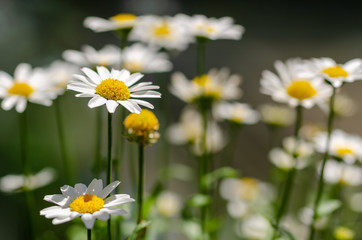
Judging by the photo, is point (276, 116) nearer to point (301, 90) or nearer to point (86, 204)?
point (301, 90)

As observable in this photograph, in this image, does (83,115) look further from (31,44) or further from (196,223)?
(196,223)

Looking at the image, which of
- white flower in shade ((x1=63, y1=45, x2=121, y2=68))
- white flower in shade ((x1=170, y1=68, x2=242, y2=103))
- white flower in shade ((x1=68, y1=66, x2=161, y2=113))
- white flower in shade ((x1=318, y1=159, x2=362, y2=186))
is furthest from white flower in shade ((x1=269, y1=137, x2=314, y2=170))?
white flower in shade ((x1=68, y1=66, x2=161, y2=113))

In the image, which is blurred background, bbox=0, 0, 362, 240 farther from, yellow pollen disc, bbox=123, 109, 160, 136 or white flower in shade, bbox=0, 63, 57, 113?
yellow pollen disc, bbox=123, 109, 160, 136

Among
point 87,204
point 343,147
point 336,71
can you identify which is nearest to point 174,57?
point 343,147

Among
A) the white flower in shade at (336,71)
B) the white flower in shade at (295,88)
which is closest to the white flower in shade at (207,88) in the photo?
the white flower in shade at (295,88)

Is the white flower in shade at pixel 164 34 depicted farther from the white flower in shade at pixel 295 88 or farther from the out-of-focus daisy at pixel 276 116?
the out-of-focus daisy at pixel 276 116
